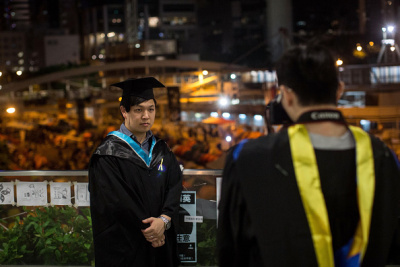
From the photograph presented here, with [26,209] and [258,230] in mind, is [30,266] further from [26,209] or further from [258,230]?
[258,230]

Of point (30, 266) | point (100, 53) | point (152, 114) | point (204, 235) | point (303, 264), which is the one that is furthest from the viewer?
point (100, 53)

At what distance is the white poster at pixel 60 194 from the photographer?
3914mm

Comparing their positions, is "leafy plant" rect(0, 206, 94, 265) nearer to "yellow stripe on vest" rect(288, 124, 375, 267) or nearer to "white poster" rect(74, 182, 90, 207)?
"white poster" rect(74, 182, 90, 207)

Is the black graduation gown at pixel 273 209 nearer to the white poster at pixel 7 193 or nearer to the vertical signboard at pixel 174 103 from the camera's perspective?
the white poster at pixel 7 193

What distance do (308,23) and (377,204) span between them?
2384 inches

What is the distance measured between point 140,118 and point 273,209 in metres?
1.60

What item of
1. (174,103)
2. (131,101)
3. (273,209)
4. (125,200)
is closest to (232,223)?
(273,209)

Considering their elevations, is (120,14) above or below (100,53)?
above

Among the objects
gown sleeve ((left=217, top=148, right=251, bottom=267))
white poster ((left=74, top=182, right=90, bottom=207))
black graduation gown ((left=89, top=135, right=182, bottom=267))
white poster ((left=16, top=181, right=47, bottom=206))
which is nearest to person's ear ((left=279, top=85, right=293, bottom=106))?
gown sleeve ((left=217, top=148, right=251, bottom=267))

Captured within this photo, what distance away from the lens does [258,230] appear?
1724 mm

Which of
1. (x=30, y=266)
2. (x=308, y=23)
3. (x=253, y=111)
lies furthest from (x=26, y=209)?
(x=308, y=23)

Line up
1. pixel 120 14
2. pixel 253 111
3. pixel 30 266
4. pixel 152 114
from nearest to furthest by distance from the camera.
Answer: pixel 152 114 < pixel 30 266 < pixel 253 111 < pixel 120 14

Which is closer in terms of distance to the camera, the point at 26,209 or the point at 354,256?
the point at 354,256

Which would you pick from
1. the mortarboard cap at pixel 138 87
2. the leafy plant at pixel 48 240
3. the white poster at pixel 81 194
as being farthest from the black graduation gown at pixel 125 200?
the leafy plant at pixel 48 240
